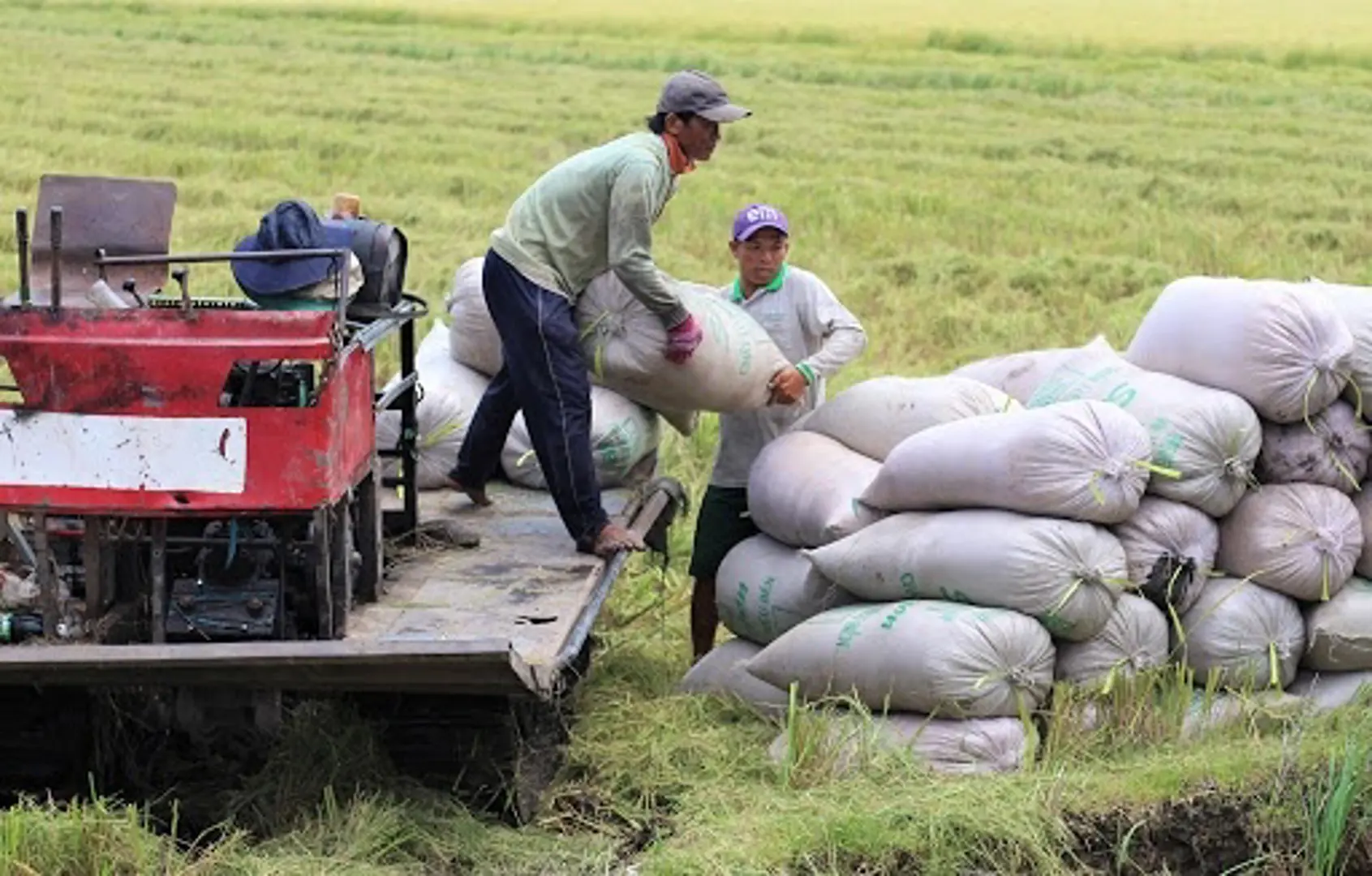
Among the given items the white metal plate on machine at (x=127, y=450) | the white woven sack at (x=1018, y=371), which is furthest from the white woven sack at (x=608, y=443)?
the white metal plate on machine at (x=127, y=450)

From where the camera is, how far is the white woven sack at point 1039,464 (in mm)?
5832

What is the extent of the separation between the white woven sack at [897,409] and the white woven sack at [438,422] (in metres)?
1.25

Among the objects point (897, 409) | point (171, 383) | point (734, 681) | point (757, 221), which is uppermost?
point (757, 221)

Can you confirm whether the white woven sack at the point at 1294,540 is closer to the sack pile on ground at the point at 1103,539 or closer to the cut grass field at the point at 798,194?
the sack pile on ground at the point at 1103,539

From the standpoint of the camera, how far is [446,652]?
16.0ft

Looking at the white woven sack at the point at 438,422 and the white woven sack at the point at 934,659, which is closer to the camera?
the white woven sack at the point at 934,659

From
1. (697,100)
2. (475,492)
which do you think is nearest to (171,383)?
(697,100)

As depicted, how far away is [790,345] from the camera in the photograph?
6.99 m

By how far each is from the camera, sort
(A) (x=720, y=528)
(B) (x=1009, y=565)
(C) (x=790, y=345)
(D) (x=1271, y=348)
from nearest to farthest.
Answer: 1. (B) (x=1009, y=565)
2. (D) (x=1271, y=348)
3. (C) (x=790, y=345)
4. (A) (x=720, y=528)

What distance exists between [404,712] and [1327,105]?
19541 millimetres

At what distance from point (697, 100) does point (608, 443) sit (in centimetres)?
143

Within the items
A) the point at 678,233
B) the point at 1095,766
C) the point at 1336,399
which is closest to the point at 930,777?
the point at 1095,766

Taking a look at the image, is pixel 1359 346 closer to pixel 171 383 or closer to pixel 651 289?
pixel 651 289

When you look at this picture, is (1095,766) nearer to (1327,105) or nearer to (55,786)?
(55,786)
